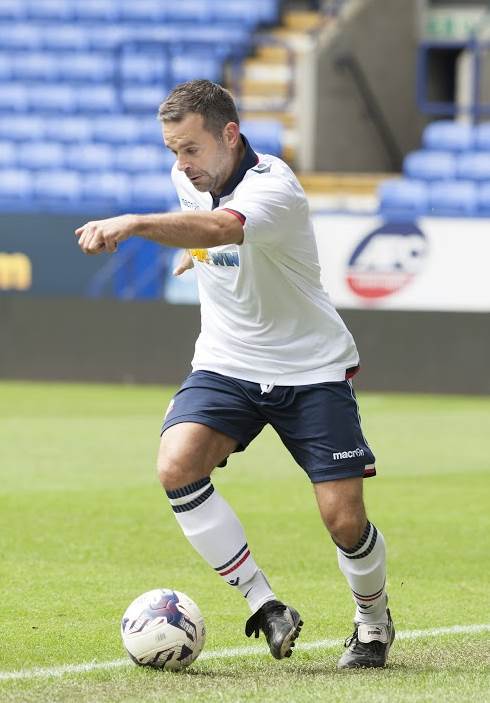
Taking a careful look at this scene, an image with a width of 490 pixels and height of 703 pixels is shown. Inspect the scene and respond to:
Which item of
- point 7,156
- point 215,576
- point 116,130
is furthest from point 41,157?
point 215,576

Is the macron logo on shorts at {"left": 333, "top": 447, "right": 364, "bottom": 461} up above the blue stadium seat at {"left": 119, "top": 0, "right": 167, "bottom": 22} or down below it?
above

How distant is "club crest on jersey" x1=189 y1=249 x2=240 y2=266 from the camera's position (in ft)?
18.7

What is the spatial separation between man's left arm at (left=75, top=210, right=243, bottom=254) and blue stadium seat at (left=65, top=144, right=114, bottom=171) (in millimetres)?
17619

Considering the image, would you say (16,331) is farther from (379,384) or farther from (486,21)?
(486,21)

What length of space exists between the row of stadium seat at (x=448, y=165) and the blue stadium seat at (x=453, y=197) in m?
0.25

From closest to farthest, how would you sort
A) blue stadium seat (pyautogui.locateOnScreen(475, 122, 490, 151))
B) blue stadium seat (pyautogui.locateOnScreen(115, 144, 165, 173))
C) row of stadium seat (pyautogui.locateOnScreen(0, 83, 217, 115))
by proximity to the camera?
blue stadium seat (pyautogui.locateOnScreen(475, 122, 490, 151)), blue stadium seat (pyautogui.locateOnScreen(115, 144, 165, 173)), row of stadium seat (pyautogui.locateOnScreen(0, 83, 217, 115))

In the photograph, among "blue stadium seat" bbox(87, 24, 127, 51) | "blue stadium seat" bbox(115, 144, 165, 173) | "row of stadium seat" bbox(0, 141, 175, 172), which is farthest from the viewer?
"blue stadium seat" bbox(87, 24, 127, 51)

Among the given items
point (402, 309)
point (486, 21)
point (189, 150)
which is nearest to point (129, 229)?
point (189, 150)

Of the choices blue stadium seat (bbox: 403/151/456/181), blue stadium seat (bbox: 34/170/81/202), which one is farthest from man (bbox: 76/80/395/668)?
blue stadium seat (bbox: 34/170/81/202)

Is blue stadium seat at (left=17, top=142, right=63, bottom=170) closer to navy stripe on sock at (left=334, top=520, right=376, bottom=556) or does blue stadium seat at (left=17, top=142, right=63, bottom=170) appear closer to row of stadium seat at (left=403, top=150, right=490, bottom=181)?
row of stadium seat at (left=403, top=150, right=490, bottom=181)

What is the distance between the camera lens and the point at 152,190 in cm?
2152

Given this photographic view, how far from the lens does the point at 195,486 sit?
5.64 m

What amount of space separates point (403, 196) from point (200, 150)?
1546 cm

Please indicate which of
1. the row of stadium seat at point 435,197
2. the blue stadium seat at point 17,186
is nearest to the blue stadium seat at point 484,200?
the row of stadium seat at point 435,197
